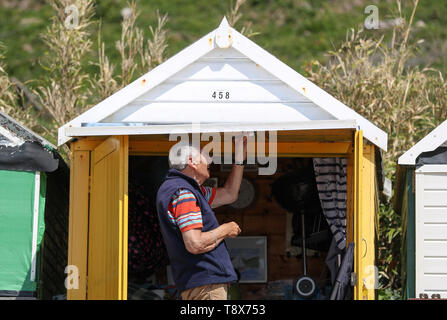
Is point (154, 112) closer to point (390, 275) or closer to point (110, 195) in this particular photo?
point (110, 195)

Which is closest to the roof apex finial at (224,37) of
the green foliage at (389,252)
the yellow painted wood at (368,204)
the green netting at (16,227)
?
the yellow painted wood at (368,204)

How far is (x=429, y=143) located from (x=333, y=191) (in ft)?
4.19

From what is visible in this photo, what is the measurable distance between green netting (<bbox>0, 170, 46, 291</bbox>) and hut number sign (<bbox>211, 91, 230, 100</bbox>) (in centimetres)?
190

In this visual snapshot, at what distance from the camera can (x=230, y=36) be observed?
6.63 metres

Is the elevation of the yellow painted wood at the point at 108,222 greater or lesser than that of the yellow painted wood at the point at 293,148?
lesser

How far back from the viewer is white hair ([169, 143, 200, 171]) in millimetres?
5812

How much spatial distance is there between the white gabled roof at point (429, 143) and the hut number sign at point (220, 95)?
5.76ft

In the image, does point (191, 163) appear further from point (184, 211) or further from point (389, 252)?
point (389, 252)

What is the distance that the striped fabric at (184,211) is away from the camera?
214 inches

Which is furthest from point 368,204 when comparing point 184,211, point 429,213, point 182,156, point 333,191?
point 184,211

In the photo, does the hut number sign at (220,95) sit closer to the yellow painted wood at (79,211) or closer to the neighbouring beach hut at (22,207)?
the yellow painted wood at (79,211)

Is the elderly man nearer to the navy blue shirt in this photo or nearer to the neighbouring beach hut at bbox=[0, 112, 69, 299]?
the navy blue shirt
